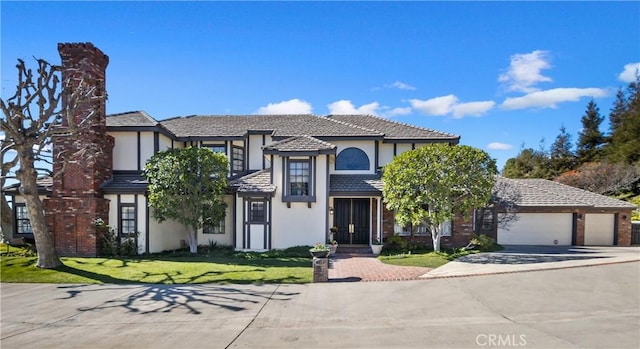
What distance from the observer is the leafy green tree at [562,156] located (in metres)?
36.9

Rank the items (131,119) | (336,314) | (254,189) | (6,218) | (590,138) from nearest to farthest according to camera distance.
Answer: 1. (336,314)
2. (254,189)
3. (6,218)
4. (131,119)
5. (590,138)

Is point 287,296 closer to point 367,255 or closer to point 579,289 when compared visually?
point 367,255

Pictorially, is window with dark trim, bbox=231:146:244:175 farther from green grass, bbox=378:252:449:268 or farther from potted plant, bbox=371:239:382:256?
green grass, bbox=378:252:449:268

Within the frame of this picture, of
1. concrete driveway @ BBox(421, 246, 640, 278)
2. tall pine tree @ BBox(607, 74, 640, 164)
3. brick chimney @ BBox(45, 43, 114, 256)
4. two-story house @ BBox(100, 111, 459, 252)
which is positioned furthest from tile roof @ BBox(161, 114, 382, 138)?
tall pine tree @ BBox(607, 74, 640, 164)

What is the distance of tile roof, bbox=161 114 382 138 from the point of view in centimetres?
1819

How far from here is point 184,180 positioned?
1412cm

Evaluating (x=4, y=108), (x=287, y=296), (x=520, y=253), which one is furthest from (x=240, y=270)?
(x=520, y=253)

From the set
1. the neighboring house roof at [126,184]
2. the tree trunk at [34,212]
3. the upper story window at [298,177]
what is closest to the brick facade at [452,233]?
the upper story window at [298,177]

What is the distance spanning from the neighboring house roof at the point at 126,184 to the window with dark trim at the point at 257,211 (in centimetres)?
498

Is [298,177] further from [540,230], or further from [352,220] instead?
[540,230]

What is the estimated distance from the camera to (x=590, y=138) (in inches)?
1527

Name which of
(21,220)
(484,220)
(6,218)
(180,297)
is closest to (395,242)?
(484,220)

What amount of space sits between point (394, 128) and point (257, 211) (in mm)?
9633

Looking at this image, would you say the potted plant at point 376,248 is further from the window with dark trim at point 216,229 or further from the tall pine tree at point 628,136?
the tall pine tree at point 628,136
